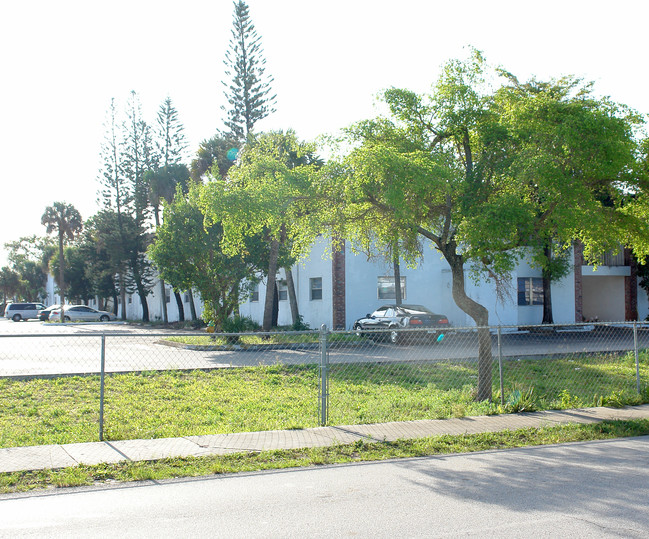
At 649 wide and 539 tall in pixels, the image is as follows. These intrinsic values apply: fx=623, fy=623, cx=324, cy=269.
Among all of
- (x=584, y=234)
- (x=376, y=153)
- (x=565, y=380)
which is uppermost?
(x=376, y=153)

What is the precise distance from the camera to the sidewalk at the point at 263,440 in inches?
286

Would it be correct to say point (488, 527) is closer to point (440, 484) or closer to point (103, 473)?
point (440, 484)

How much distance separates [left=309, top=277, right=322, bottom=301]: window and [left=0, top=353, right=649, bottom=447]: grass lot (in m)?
13.3

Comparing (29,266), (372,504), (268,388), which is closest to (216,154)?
(268,388)

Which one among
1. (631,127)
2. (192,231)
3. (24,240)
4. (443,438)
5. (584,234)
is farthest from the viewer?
(24,240)

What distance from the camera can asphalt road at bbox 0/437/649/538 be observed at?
16.3 feet

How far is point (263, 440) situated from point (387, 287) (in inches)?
830

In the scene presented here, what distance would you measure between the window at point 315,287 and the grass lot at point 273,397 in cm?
1326

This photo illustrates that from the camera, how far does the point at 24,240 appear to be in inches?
4119

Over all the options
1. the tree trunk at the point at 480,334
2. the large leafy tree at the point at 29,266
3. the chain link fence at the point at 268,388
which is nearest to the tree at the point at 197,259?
the chain link fence at the point at 268,388

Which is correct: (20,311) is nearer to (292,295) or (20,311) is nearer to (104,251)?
(104,251)

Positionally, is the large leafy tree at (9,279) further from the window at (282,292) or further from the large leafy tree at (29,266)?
the window at (282,292)

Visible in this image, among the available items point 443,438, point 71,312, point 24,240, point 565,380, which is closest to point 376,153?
point 443,438

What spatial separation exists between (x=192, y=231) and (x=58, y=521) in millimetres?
20129
